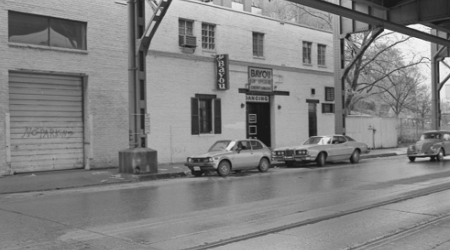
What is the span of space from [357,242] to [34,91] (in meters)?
14.8

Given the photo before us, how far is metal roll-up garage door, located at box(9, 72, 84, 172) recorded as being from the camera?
17.0 m

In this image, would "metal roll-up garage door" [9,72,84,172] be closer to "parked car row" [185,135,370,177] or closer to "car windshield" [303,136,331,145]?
"parked car row" [185,135,370,177]

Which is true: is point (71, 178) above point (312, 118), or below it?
below

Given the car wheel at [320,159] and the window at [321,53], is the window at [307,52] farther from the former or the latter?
the car wheel at [320,159]

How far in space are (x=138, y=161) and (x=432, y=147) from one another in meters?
14.1

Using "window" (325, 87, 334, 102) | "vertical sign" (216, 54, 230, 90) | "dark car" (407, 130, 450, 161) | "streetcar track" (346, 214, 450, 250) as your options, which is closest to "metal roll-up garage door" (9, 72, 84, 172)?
"vertical sign" (216, 54, 230, 90)

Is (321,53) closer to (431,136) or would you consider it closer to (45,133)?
(431,136)

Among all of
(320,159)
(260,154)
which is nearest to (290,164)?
(320,159)

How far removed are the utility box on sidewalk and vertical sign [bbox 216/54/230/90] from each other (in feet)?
24.8

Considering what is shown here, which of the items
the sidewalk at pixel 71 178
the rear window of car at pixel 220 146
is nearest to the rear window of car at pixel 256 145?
the rear window of car at pixel 220 146

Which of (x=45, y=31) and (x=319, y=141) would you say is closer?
(x=45, y=31)

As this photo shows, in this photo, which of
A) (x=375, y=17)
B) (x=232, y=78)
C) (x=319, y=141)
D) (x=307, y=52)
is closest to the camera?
(x=319, y=141)

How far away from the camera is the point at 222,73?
23250 millimetres

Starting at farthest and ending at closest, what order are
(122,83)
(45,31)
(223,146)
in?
(122,83) < (45,31) < (223,146)
